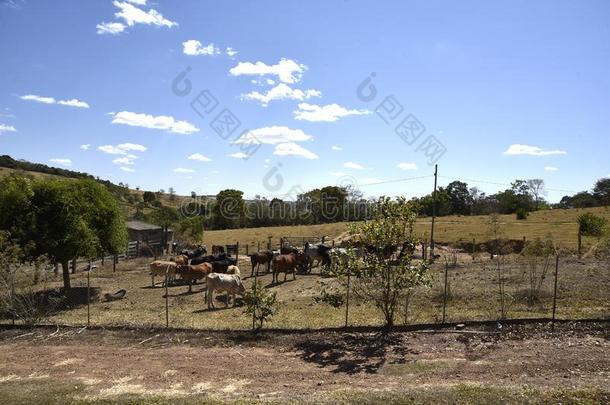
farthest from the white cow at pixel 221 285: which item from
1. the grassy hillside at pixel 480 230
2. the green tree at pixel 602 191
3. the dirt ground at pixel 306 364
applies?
the green tree at pixel 602 191

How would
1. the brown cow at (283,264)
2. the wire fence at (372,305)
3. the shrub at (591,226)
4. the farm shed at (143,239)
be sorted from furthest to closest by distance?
the farm shed at (143,239) < the shrub at (591,226) < the brown cow at (283,264) < the wire fence at (372,305)

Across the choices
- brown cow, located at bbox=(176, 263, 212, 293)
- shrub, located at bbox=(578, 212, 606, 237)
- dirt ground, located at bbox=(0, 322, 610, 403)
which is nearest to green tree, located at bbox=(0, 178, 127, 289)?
brown cow, located at bbox=(176, 263, 212, 293)

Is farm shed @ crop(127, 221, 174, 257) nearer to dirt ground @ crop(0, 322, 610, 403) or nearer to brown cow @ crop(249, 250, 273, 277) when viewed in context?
brown cow @ crop(249, 250, 273, 277)

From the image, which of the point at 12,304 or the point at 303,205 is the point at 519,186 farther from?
the point at 12,304

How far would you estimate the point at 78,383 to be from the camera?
1079cm

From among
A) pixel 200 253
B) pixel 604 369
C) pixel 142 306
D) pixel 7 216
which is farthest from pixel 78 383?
pixel 200 253

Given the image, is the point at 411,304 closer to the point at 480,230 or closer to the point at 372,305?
the point at 372,305

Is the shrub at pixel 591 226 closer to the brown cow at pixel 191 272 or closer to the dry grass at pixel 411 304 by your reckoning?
the dry grass at pixel 411 304

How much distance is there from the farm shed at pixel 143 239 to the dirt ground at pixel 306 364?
88.3 feet

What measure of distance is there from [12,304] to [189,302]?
22.6ft

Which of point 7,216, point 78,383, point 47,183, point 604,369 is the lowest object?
point 78,383

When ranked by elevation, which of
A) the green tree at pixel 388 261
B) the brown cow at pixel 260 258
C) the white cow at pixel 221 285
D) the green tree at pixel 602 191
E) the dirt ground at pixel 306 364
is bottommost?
the dirt ground at pixel 306 364

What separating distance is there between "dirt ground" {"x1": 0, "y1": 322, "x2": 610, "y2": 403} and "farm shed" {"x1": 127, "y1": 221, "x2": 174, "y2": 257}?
2690cm

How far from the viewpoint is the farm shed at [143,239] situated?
4103 cm
